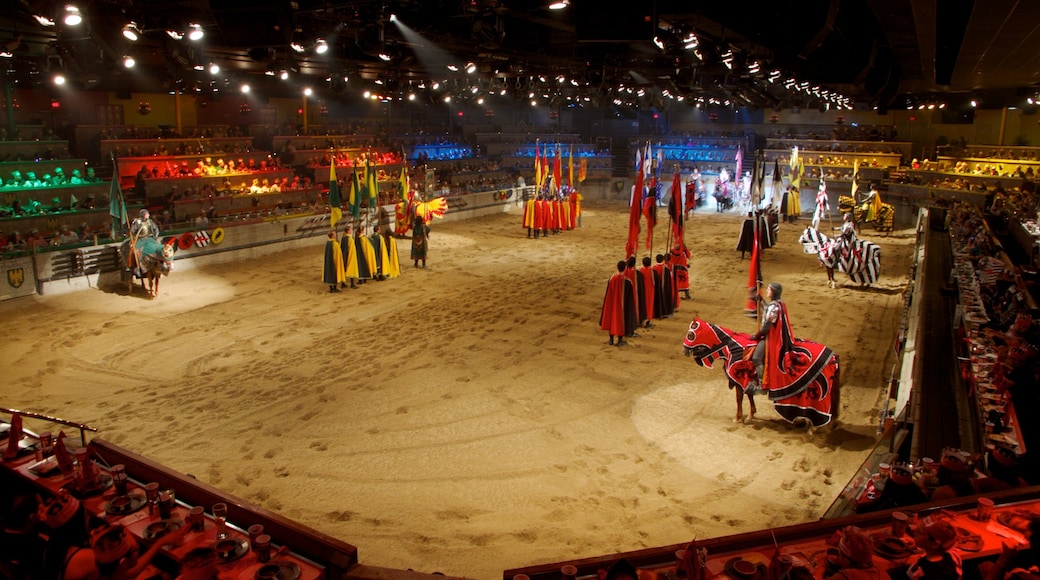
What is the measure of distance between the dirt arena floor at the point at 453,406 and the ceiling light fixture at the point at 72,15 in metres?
4.91

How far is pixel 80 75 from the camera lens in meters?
12.5

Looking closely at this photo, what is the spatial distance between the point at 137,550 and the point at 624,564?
241 cm

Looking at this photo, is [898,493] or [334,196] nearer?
[898,493]

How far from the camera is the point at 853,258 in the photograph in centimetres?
1505

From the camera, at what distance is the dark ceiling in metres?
9.95

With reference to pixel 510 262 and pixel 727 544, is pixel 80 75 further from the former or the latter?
pixel 727 544

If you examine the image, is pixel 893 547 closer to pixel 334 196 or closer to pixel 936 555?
pixel 936 555

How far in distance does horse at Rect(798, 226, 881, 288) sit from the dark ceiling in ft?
11.8

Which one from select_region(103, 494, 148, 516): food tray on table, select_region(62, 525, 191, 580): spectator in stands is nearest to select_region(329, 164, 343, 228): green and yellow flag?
select_region(103, 494, 148, 516): food tray on table

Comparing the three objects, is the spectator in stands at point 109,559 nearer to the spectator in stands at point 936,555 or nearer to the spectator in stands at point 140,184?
the spectator in stands at point 936,555

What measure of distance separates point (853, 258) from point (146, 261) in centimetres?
1521

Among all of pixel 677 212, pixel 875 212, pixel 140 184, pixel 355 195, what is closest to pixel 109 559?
pixel 677 212

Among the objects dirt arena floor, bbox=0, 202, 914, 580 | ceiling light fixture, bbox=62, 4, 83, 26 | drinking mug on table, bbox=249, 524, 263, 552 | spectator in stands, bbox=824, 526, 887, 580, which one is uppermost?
ceiling light fixture, bbox=62, 4, 83, 26

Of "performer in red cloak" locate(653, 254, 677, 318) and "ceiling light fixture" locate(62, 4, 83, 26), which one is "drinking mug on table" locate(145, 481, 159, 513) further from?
"performer in red cloak" locate(653, 254, 677, 318)
